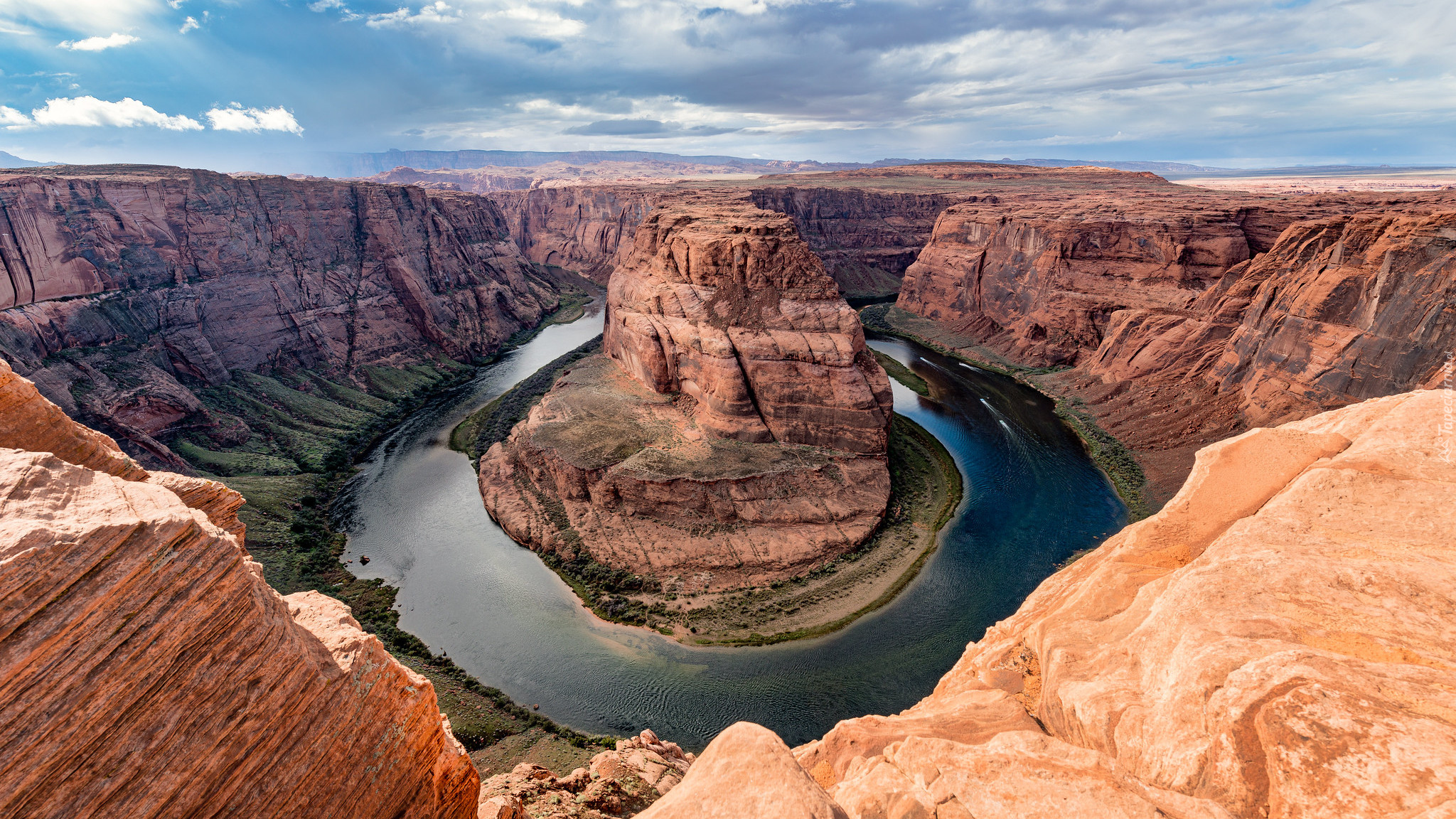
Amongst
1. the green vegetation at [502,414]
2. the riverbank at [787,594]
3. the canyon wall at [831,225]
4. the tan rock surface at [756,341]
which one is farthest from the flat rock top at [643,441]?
the canyon wall at [831,225]

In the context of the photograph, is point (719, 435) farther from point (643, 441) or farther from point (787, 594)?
point (787, 594)

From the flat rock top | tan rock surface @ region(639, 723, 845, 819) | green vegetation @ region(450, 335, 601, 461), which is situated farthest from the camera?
green vegetation @ region(450, 335, 601, 461)

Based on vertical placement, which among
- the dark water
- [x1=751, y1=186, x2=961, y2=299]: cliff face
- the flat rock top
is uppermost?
[x1=751, y1=186, x2=961, y2=299]: cliff face

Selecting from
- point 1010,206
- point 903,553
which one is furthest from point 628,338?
point 1010,206

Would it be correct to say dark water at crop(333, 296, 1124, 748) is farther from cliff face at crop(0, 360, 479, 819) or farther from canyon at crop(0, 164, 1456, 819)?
cliff face at crop(0, 360, 479, 819)

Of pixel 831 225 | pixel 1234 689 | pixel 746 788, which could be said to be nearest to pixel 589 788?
pixel 746 788

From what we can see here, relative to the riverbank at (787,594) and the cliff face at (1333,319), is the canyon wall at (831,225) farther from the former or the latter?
the riverbank at (787,594)

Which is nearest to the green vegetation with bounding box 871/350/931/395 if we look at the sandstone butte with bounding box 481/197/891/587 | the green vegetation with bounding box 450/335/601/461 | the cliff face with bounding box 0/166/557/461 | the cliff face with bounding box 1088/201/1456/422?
the cliff face with bounding box 1088/201/1456/422

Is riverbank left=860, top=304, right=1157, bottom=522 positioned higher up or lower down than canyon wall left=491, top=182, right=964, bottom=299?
lower down
